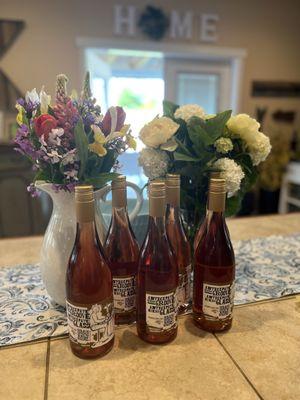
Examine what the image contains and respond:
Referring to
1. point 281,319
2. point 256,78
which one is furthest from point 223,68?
point 281,319

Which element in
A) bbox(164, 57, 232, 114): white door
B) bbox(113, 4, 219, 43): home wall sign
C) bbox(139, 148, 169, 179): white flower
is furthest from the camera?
bbox(164, 57, 232, 114): white door

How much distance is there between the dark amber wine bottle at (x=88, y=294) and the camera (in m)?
0.47

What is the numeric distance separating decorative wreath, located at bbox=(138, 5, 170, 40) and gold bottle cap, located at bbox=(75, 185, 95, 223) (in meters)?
2.88

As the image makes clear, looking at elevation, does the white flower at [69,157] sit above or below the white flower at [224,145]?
below

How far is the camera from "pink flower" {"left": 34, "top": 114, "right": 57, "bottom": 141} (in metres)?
0.49

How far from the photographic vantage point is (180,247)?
24.7 inches

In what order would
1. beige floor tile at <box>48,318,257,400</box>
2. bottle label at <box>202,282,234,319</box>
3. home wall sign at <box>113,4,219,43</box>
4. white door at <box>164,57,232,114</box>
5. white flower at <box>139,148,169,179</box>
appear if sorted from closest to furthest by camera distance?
1. beige floor tile at <box>48,318,257,400</box>
2. bottle label at <box>202,282,234,319</box>
3. white flower at <box>139,148,169,179</box>
4. home wall sign at <box>113,4,219,43</box>
5. white door at <box>164,57,232,114</box>

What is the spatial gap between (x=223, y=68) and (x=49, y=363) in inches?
134

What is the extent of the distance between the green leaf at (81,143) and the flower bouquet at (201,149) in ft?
0.54

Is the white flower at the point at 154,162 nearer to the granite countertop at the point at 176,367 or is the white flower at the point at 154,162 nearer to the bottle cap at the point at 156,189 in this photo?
the bottle cap at the point at 156,189

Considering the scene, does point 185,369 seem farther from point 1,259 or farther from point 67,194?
point 1,259

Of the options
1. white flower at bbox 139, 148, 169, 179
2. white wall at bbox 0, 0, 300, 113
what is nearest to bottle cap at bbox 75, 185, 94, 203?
white flower at bbox 139, 148, 169, 179

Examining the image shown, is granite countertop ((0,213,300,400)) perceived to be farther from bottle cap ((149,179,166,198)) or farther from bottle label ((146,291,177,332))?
bottle cap ((149,179,166,198))

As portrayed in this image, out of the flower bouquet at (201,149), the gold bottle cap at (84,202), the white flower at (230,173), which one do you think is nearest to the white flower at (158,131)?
the flower bouquet at (201,149)
